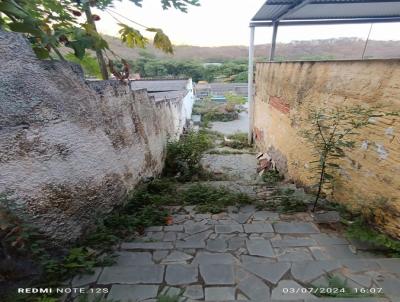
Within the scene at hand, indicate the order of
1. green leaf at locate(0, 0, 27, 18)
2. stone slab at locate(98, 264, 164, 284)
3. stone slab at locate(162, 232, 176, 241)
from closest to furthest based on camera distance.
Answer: green leaf at locate(0, 0, 27, 18) < stone slab at locate(98, 264, 164, 284) < stone slab at locate(162, 232, 176, 241)

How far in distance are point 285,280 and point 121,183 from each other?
1993 mm

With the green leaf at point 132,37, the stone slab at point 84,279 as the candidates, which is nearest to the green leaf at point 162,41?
the green leaf at point 132,37

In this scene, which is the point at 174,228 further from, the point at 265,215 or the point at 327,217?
the point at 327,217

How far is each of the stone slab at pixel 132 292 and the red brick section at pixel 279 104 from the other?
14.4 feet

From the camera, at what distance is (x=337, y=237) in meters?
2.60

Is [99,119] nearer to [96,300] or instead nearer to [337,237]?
[96,300]

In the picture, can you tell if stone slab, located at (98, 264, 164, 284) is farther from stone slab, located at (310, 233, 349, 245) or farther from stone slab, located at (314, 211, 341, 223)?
stone slab, located at (314, 211, 341, 223)

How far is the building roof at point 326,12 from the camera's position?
202 inches

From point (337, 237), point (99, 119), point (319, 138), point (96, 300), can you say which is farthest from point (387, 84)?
point (96, 300)

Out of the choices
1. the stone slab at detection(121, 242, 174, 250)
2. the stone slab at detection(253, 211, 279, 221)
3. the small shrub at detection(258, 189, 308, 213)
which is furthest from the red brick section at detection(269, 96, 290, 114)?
the stone slab at detection(121, 242, 174, 250)

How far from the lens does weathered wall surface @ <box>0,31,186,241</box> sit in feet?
5.81

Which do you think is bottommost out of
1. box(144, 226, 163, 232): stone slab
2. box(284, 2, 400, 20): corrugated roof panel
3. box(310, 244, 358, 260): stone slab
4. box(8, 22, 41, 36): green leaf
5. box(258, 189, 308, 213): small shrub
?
A: box(258, 189, 308, 213): small shrub

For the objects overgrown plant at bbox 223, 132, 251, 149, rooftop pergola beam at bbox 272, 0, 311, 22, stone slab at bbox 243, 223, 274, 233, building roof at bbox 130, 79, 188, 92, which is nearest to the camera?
stone slab at bbox 243, 223, 274, 233

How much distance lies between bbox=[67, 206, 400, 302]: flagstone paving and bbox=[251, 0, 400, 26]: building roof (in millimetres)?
4041
